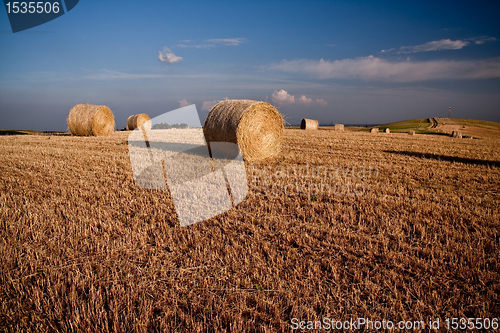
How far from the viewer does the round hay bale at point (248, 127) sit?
28.7 ft

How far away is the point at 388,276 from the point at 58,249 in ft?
11.9

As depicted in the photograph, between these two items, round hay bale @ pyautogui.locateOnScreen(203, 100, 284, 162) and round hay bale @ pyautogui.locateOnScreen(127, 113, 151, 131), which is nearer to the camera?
round hay bale @ pyautogui.locateOnScreen(203, 100, 284, 162)

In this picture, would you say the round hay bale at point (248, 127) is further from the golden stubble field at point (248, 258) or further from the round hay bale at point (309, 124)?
the round hay bale at point (309, 124)

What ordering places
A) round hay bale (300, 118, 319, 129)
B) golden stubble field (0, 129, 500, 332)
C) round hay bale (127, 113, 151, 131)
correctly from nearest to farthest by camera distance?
1. golden stubble field (0, 129, 500, 332)
2. round hay bale (127, 113, 151, 131)
3. round hay bale (300, 118, 319, 129)

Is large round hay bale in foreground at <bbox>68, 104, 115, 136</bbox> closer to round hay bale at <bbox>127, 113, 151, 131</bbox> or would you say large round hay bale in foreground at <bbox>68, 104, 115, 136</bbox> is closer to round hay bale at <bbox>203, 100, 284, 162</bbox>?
round hay bale at <bbox>127, 113, 151, 131</bbox>

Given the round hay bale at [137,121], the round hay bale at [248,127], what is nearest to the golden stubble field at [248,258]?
the round hay bale at [248,127]

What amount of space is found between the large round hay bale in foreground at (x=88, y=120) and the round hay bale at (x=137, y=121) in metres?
8.11

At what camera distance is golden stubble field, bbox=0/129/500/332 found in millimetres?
2162

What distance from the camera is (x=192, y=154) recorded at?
30.6 ft

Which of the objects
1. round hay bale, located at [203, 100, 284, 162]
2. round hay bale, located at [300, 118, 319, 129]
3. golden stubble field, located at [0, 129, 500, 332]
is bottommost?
golden stubble field, located at [0, 129, 500, 332]

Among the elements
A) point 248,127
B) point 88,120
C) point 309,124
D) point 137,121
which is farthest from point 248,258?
point 137,121

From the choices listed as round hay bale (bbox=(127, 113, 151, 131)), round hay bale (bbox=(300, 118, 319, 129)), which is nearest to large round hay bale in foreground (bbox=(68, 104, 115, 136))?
round hay bale (bbox=(127, 113, 151, 131))

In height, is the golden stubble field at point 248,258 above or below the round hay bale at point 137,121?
below

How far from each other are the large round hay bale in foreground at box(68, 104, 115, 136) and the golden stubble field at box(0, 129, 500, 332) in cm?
1398
